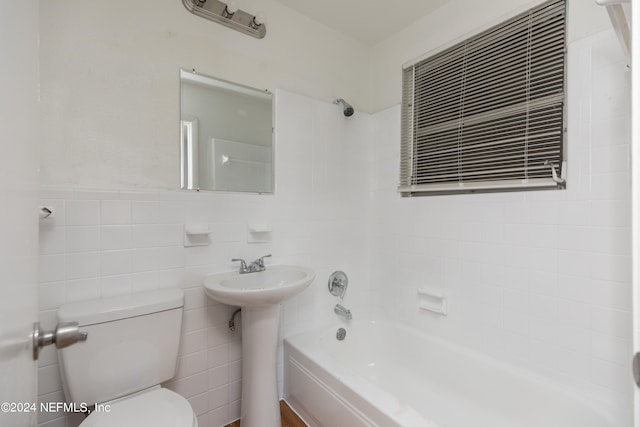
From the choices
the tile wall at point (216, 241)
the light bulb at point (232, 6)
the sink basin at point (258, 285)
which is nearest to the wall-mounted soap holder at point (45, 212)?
the tile wall at point (216, 241)

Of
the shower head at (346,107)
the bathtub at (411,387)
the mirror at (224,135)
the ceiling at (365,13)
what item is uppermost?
the ceiling at (365,13)

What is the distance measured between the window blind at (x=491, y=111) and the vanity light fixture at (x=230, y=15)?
1032 mm

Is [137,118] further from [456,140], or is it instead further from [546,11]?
[546,11]

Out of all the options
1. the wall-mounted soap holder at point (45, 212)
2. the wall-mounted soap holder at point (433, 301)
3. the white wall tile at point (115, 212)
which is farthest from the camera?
the wall-mounted soap holder at point (433, 301)

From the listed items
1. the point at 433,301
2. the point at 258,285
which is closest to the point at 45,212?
the point at 258,285

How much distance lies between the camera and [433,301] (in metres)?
1.88

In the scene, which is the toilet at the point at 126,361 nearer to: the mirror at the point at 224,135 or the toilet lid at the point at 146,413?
the toilet lid at the point at 146,413

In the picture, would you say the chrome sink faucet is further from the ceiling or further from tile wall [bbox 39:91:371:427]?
the ceiling

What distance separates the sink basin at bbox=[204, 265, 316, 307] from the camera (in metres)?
1.34

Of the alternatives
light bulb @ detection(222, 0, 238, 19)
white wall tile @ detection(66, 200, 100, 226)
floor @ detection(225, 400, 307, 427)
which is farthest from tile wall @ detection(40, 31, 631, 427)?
light bulb @ detection(222, 0, 238, 19)

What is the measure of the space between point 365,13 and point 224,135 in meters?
1.23

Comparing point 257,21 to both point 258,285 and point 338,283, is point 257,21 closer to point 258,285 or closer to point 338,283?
point 258,285

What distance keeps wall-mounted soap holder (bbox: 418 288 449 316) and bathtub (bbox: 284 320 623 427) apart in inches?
7.0

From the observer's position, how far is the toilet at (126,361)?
1108 mm
